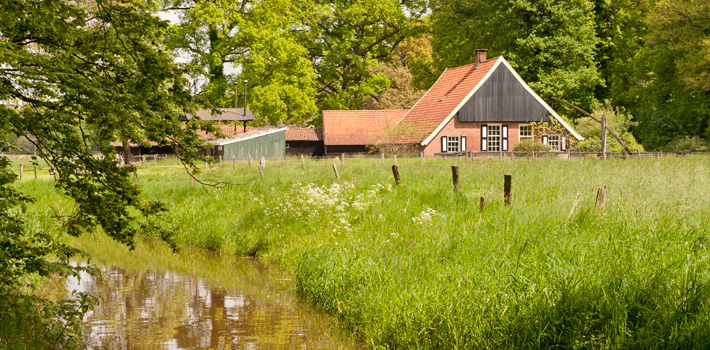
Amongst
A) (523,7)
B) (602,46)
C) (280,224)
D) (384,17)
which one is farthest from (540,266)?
(384,17)

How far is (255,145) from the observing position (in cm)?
4538

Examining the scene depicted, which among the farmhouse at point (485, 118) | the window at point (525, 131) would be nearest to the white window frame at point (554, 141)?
the farmhouse at point (485, 118)

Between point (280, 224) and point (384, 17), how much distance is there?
4321 centimetres

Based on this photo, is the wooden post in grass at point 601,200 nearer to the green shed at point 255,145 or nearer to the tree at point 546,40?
the tree at point 546,40

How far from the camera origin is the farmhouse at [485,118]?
126 ft

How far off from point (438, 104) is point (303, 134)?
15.1 metres

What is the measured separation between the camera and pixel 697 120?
41.8 m

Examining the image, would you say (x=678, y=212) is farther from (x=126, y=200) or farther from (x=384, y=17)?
(x=384, y=17)

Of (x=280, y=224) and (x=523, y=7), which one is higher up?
(x=523, y=7)

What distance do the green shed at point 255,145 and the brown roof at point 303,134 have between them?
2.96 metres

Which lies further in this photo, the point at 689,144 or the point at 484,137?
the point at 484,137

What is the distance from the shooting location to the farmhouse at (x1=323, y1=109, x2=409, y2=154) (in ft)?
156

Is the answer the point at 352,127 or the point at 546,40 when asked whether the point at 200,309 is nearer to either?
the point at 546,40

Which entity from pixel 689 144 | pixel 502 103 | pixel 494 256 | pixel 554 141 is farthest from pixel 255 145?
pixel 494 256
